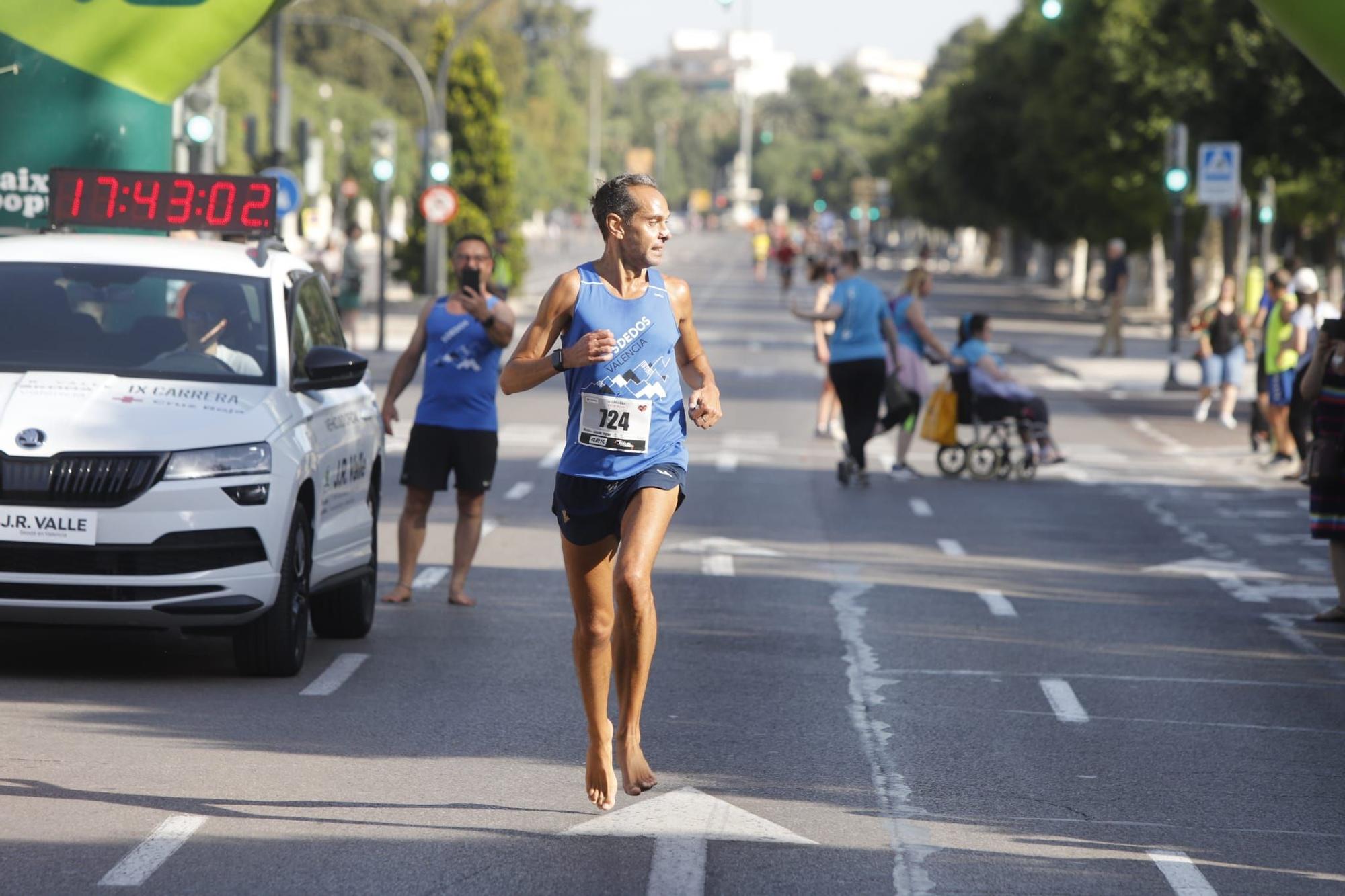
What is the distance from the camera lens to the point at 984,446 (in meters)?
21.0

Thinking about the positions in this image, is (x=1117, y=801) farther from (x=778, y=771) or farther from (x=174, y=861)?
(x=174, y=861)

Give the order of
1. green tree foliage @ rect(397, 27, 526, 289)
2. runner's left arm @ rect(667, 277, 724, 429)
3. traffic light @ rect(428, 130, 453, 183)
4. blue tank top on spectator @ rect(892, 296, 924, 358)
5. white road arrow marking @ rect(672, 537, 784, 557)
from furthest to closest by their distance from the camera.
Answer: green tree foliage @ rect(397, 27, 526, 289) < traffic light @ rect(428, 130, 453, 183) < blue tank top on spectator @ rect(892, 296, 924, 358) < white road arrow marking @ rect(672, 537, 784, 557) < runner's left arm @ rect(667, 277, 724, 429)

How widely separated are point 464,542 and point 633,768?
17.4 feet

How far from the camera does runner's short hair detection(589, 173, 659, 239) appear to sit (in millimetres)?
7141

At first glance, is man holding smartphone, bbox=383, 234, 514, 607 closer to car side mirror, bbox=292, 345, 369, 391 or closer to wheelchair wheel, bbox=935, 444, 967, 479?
car side mirror, bbox=292, 345, 369, 391

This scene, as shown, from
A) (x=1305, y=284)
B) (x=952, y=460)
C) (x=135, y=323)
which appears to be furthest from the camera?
(x=952, y=460)

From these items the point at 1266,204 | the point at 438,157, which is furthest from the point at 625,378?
the point at 1266,204

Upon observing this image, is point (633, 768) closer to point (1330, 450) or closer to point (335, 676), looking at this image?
point (335, 676)

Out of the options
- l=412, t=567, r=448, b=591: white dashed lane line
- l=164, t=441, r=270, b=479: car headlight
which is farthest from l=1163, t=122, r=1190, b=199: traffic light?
l=164, t=441, r=270, b=479: car headlight

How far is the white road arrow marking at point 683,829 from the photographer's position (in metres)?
6.48

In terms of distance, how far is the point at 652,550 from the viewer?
7.05 meters

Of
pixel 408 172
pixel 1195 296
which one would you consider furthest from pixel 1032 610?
pixel 408 172

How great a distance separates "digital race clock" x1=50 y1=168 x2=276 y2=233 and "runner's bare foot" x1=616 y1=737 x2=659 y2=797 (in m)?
4.82

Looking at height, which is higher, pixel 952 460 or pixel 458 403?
pixel 458 403
